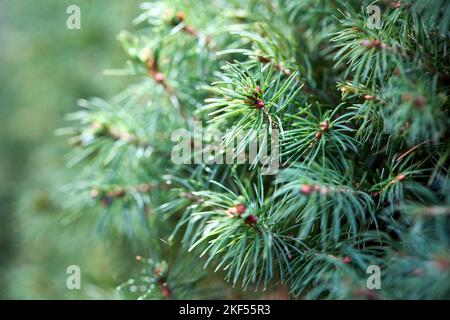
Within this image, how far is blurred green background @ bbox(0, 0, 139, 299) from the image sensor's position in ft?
2.28

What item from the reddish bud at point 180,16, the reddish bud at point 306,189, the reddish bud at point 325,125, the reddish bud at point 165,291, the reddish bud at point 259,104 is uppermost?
the reddish bud at point 180,16

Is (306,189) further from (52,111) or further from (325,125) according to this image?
(52,111)

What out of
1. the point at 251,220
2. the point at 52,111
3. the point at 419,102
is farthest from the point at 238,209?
the point at 52,111

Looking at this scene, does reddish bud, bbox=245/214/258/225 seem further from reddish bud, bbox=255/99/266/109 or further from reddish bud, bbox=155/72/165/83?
reddish bud, bbox=155/72/165/83

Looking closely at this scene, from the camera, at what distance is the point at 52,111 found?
2.81 ft

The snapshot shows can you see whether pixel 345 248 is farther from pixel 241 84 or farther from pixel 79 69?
pixel 79 69

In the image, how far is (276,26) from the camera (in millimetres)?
441

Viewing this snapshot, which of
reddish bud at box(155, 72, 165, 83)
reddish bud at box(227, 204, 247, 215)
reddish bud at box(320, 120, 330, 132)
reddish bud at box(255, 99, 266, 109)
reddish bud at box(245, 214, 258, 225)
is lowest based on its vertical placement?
reddish bud at box(245, 214, 258, 225)

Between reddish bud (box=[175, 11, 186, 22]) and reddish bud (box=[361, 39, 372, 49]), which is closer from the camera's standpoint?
reddish bud (box=[361, 39, 372, 49])

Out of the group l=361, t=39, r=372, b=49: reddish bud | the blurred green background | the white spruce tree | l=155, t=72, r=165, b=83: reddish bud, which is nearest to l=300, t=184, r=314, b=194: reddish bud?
the white spruce tree

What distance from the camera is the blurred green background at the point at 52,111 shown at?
694mm

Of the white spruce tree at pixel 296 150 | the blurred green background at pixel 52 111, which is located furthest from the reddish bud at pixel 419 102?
the blurred green background at pixel 52 111

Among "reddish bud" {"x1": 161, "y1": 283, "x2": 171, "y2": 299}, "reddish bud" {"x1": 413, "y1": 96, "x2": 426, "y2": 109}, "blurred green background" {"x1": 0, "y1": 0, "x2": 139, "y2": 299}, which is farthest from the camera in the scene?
"blurred green background" {"x1": 0, "y1": 0, "x2": 139, "y2": 299}

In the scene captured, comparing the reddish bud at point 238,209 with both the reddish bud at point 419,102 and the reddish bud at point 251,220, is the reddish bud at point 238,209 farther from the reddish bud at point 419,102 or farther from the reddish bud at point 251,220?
the reddish bud at point 419,102
